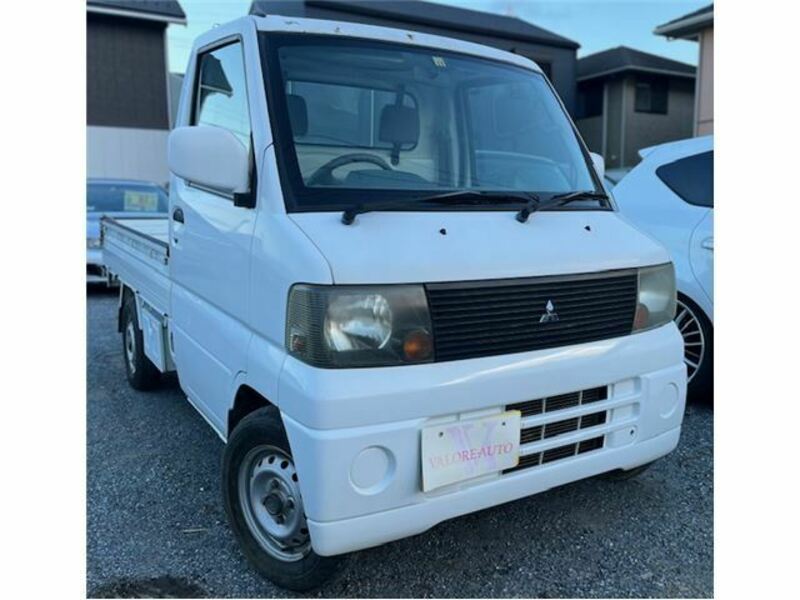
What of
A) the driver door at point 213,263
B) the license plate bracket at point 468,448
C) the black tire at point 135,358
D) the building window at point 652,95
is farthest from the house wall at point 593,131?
the license plate bracket at point 468,448

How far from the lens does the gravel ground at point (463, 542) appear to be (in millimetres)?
2391

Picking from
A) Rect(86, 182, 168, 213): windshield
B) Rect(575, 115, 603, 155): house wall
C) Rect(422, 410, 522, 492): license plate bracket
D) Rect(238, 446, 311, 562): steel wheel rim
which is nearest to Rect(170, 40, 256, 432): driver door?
Rect(238, 446, 311, 562): steel wheel rim

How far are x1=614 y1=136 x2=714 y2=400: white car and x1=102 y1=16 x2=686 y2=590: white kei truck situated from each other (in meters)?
1.32

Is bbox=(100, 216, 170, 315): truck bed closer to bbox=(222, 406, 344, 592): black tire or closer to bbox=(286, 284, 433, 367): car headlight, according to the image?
bbox=(222, 406, 344, 592): black tire

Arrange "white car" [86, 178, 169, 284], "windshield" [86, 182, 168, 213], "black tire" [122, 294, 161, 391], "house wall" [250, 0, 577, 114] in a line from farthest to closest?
1. "house wall" [250, 0, 577, 114]
2. "windshield" [86, 182, 168, 213]
3. "white car" [86, 178, 169, 284]
4. "black tire" [122, 294, 161, 391]

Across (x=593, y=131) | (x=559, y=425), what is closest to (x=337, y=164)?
(x=559, y=425)

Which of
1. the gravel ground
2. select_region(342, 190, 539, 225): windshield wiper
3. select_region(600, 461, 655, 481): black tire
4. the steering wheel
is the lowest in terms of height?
the gravel ground

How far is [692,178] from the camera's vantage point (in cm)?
432

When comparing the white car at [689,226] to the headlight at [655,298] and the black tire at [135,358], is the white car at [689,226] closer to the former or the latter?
the headlight at [655,298]

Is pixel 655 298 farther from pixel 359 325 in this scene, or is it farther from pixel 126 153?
pixel 126 153

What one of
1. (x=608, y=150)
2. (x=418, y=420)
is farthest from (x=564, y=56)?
(x=418, y=420)

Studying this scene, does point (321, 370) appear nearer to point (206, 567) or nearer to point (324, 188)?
point (324, 188)

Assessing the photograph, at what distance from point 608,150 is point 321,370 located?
19.1m

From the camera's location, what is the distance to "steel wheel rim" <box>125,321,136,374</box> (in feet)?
15.2
